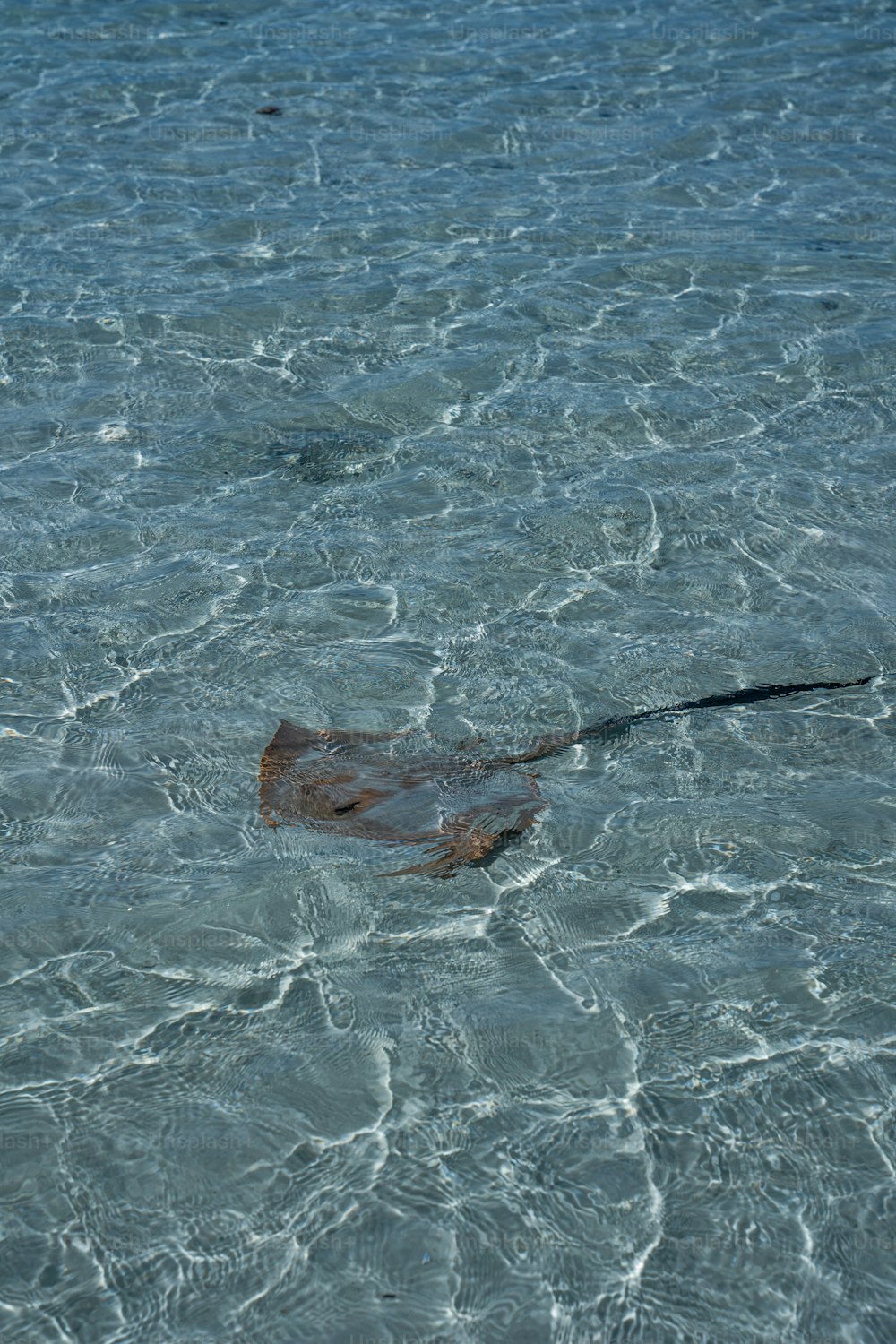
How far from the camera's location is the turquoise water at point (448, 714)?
3988 millimetres

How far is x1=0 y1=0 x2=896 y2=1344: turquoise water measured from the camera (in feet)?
13.1

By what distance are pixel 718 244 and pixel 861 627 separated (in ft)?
16.8

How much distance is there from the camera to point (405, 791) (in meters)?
5.57

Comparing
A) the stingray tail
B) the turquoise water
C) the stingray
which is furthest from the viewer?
the stingray tail

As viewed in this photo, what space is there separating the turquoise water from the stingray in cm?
10

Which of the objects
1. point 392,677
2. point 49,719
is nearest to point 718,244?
point 392,677

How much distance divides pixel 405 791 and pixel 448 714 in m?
0.63

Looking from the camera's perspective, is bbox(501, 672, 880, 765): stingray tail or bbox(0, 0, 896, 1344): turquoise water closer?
bbox(0, 0, 896, 1344): turquoise water

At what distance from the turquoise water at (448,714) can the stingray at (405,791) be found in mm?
99

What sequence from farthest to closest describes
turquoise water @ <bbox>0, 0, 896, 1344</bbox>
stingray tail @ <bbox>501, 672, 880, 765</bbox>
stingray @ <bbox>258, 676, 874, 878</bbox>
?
stingray tail @ <bbox>501, 672, 880, 765</bbox> → stingray @ <bbox>258, 676, 874, 878</bbox> → turquoise water @ <bbox>0, 0, 896, 1344</bbox>

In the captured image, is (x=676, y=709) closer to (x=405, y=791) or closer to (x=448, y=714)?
(x=448, y=714)

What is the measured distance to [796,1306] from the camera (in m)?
3.80

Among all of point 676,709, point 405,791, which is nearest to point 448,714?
point 405,791

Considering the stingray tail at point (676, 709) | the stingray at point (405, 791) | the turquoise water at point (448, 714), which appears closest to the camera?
the turquoise water at point (448, 714)
